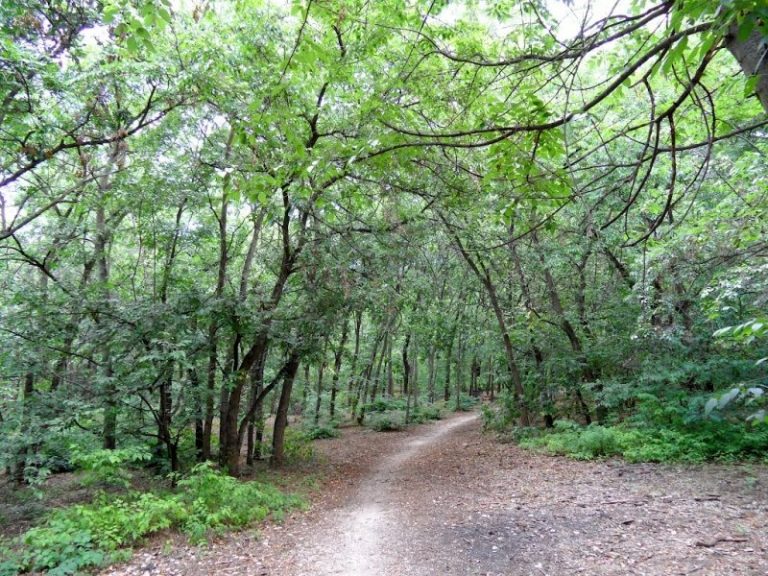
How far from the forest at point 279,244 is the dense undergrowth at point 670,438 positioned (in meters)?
0.05

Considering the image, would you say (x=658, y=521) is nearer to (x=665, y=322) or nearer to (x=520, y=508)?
(x=520, y=508)

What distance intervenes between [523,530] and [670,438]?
466cm

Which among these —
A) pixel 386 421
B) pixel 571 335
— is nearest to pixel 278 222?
pixel 571 335

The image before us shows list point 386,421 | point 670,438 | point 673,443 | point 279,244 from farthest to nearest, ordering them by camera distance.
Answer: point 386,421, point 279,244, point 670,438, point 673,443

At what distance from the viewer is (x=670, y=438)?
28.1 ft

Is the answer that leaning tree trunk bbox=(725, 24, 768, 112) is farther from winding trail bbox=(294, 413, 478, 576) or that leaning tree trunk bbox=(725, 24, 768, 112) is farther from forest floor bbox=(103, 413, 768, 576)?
winding trail bbox=(294, 413, 478, 576)

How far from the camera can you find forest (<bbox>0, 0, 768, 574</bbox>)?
15.7 feet

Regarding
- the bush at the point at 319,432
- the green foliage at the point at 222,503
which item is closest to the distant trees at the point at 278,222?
the green foliage at the point at 222,503

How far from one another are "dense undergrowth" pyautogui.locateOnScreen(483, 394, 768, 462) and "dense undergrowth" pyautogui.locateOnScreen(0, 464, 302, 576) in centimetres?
621

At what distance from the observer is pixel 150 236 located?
9.49m

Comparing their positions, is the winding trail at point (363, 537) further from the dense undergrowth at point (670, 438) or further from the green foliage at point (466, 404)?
the green foliage at point (466, 404)

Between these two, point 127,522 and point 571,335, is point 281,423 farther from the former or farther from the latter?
point 571,335

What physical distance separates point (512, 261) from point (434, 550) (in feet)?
28.2

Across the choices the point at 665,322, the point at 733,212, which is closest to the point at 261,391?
the point at 665,322
